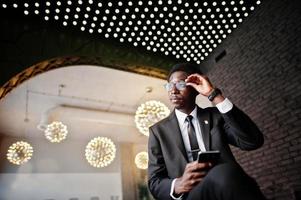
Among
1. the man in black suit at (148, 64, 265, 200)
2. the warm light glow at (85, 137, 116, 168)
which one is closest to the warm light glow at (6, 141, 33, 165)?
the warm light glow at (85, 137, 116, 168)

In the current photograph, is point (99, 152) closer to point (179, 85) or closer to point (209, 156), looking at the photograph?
point (179, 85)

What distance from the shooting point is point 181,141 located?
69.9 inches

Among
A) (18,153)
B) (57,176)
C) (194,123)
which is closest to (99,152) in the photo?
(18,153)

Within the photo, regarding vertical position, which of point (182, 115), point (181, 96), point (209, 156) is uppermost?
point (181, 96)

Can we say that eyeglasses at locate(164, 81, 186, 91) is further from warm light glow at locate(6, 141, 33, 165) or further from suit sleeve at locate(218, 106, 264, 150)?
warm light glow at locate(6, 141, 33, 165)

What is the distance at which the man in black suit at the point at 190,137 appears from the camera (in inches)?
54.4

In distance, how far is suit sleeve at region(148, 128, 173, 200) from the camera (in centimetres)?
157

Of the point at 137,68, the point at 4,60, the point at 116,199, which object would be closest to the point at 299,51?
the point at 137,68

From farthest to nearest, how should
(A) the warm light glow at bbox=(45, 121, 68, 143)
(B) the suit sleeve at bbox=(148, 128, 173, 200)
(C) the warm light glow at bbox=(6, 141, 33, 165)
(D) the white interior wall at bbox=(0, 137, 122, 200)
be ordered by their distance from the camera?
(D) the white interior wall at bbox=(0, 137, 122, 200), (C) the warm light glow at bbox=(6, 141, 33, 165), (A) the warm light glow at bbox=(45, 121, 68, 143), (B) the suit sleeve at bbox=(148, 128, 173, 200)

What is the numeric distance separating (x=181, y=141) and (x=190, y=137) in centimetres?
7

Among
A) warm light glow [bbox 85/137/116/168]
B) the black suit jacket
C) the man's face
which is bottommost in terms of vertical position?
the black suit jacket

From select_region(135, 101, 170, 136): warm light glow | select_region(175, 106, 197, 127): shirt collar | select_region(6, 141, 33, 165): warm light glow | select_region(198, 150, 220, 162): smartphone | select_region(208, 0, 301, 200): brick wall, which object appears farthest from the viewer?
select_region(6, 141, 33, 165): warm light glow

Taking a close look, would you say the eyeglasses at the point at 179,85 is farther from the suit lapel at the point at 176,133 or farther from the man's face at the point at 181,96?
the suit lapel at the point at 176,133

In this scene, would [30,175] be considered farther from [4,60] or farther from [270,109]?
[270,109]
